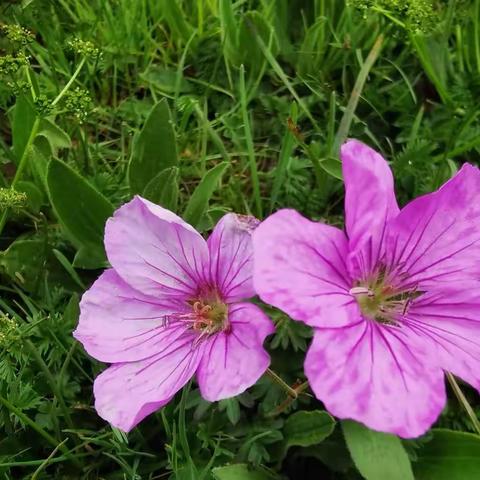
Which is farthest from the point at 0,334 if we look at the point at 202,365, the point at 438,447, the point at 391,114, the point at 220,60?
the point at 391,114

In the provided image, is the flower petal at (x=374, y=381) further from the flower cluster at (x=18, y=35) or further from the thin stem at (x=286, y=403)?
the flower cluster at (x=18, y=35)

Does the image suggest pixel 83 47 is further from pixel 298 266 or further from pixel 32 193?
pixel 298 266

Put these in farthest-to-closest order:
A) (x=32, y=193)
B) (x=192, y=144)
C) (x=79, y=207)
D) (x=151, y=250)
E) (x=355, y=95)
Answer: (x=192, y=144) → (x=355, y=95) → (x=32, y=193) → (x=79, y=207) → (x=151, y=250)

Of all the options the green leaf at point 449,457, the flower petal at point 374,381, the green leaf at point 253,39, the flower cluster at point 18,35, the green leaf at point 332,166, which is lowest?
the green leaf at point 449,457

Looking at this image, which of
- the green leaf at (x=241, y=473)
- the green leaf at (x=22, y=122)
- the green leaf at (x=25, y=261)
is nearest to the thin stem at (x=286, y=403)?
the green leaf at (x=241, y=473)

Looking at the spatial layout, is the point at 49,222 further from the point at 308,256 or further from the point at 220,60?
the point at 308,256

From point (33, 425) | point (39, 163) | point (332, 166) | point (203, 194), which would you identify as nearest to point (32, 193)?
point (39, 163)
